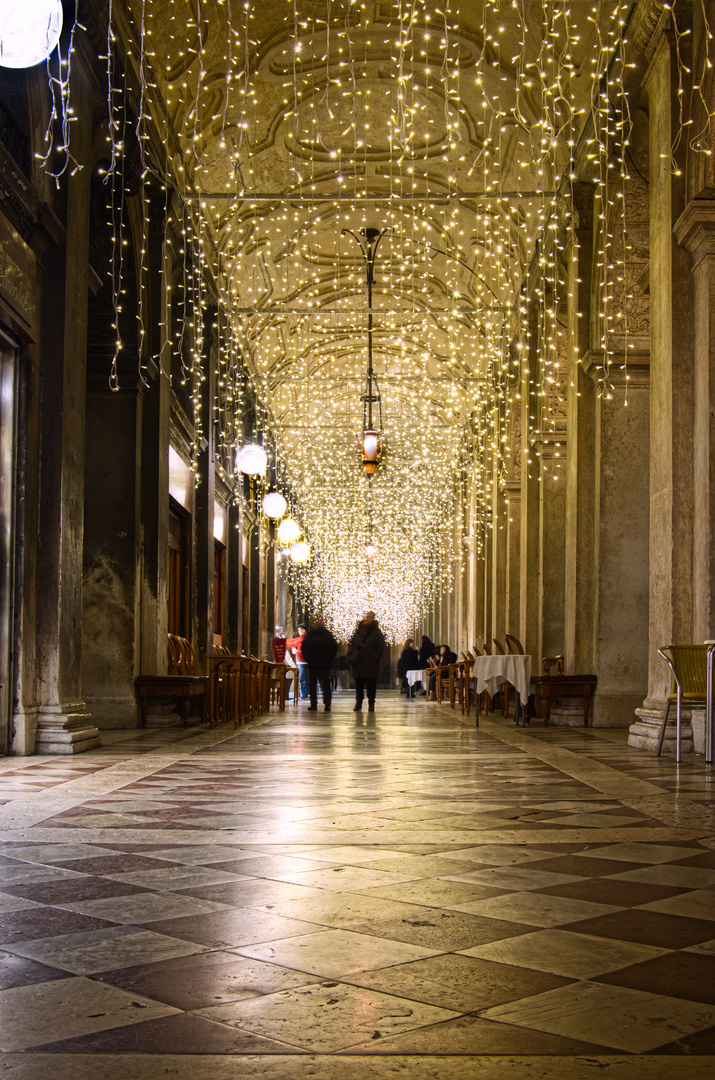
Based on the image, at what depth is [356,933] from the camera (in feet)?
7.50

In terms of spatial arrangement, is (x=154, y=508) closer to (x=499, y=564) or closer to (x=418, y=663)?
(x=499, y=564)

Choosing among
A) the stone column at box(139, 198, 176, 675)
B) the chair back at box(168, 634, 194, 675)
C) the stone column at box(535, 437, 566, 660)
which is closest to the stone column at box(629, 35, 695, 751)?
the stone column at box(139, 198, 176, 675)

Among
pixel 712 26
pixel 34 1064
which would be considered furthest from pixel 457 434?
pixel 34 1064

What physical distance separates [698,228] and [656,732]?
11.2 ft

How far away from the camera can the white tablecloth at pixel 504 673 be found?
34.3ft

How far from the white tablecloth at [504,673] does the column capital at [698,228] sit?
450 centimetres

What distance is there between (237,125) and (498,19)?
2.92m

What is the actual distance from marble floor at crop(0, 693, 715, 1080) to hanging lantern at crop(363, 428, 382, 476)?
8976mm

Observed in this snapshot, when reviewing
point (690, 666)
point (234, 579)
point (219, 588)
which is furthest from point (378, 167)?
point (690, 666)

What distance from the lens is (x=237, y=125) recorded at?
11.1 meters

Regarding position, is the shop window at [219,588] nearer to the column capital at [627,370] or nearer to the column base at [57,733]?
the column capital at [627,370]

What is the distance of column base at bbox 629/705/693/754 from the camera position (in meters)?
7.15

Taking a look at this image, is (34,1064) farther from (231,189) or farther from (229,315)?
(229,315)

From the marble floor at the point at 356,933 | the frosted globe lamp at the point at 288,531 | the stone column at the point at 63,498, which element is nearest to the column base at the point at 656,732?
the marble floor at the point at 356,933
